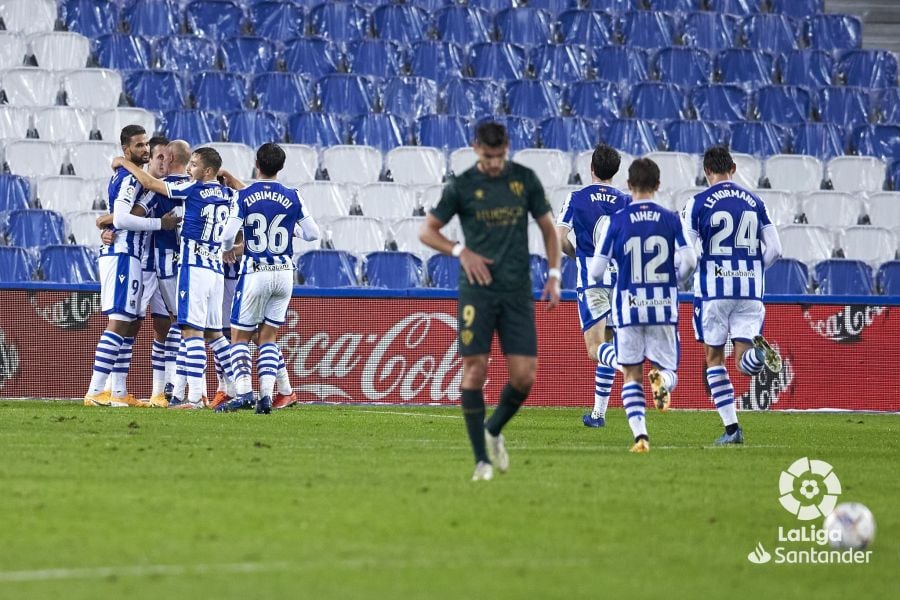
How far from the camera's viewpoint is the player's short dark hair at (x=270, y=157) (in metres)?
13.2

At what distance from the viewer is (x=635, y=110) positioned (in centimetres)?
2169

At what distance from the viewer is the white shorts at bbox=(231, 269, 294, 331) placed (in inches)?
526

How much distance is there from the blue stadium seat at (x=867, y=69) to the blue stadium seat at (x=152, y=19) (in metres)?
10.3

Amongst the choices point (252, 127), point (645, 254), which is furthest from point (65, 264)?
point (645, 254)

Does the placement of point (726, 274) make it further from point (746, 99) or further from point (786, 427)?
point (746, 99)

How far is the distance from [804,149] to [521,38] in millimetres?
4535

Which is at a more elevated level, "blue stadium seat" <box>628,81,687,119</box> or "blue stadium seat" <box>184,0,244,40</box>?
"blue stadium seat" <box>184,0,244,40</box>

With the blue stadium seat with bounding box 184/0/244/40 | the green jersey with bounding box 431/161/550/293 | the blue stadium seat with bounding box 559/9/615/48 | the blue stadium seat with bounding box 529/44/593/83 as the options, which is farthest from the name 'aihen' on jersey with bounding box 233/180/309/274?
the blue stadium seat with bounding box 559/9/615/48

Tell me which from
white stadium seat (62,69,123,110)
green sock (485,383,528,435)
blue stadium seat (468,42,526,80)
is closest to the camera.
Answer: green sock (485,383,528,435)

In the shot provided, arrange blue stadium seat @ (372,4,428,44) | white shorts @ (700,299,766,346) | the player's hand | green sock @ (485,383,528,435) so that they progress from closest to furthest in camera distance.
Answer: the player's hand, green sock @ (485,383,528,435), white shorts @ (700,299,766,346), blue stadium seat @ (372,4,428,44)

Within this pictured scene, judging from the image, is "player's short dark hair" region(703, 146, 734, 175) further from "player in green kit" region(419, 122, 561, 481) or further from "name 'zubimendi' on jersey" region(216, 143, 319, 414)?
"name 'zubimendi' on jersey" region(216, 143, 319, 414)

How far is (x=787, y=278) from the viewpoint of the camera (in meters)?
18.4

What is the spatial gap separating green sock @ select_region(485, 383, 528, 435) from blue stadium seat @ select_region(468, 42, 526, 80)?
13.6m

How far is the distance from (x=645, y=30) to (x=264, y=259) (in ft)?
37.0
